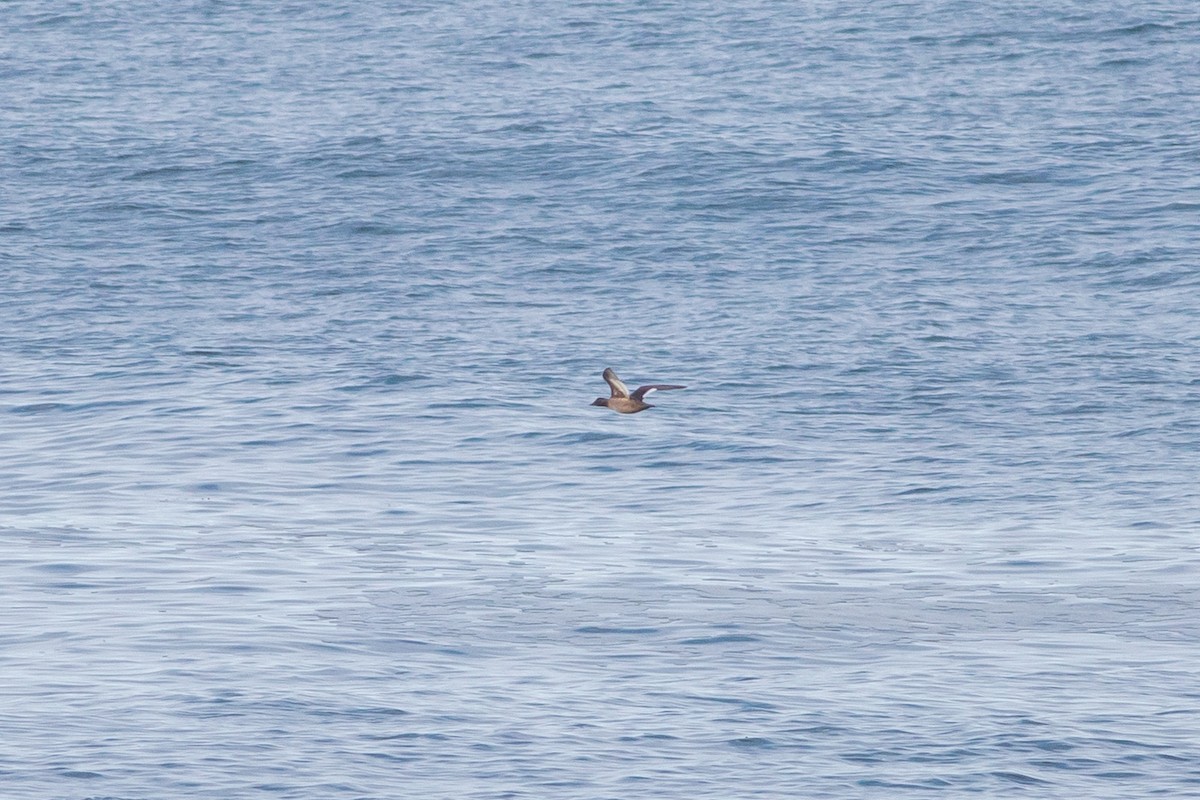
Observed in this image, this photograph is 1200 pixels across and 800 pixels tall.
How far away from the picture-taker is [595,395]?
2082 inches

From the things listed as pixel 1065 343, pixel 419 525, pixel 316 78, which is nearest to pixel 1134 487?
pixel 1065 343

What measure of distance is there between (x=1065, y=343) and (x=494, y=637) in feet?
78.0

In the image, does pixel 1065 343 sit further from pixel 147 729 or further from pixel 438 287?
pixel 147 729

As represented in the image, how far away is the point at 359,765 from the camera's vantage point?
31.7 m

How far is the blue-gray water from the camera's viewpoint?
33.3 meters

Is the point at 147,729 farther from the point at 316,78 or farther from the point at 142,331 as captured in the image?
the point at 316,78

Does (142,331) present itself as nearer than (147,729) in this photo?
No

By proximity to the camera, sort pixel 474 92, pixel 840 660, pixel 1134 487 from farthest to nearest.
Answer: pixel 474 92
pixel 1134 487
pixel 840 660

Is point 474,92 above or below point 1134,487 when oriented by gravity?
above

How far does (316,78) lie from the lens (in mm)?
80750

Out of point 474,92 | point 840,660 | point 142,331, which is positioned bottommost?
point 840,660

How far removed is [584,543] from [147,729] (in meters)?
13.1

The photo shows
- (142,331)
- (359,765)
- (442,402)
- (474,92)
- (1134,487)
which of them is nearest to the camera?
(359,765)

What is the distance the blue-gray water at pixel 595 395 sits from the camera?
1313 inches
